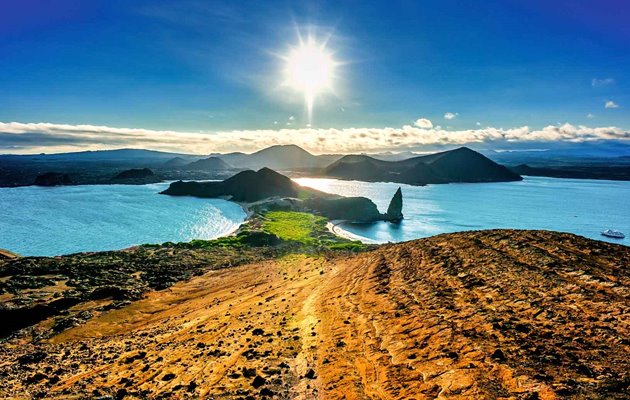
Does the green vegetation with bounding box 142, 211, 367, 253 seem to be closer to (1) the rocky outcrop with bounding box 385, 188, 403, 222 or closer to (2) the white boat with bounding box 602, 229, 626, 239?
(1) the rocky outcrop with bounding box 385, 188, 403, 222

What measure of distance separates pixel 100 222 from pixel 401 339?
323 ft

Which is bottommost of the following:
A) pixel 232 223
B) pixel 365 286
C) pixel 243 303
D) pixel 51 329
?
pixel 232 223

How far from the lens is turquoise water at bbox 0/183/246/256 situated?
6837cm

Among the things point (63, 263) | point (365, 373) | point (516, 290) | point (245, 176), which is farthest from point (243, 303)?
point (245, 176)

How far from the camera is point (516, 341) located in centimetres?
925

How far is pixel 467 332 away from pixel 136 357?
38.4 feet

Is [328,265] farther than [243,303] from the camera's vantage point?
Yes

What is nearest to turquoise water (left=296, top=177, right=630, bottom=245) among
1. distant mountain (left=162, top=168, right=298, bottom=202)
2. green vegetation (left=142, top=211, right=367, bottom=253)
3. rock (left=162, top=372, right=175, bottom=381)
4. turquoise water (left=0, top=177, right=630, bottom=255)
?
turquoise water (left=0, top=177, right=630, bottom=255)

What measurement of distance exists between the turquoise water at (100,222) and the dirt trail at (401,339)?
58494 mm

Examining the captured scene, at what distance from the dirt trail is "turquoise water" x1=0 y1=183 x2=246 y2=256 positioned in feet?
192

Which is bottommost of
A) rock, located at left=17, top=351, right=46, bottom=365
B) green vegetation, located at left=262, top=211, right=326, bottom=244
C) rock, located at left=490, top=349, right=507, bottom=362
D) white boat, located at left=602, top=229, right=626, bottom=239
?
green vegetation, located at left=262, top=211, right=326, bottom=244

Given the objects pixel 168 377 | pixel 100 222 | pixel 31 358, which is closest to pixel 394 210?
pixel 100 222

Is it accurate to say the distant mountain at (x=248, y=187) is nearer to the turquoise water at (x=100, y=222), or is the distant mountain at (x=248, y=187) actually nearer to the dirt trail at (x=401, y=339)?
the turquoise water at (x=100, y=222)

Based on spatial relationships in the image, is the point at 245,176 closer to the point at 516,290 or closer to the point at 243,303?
the point at 243,303
